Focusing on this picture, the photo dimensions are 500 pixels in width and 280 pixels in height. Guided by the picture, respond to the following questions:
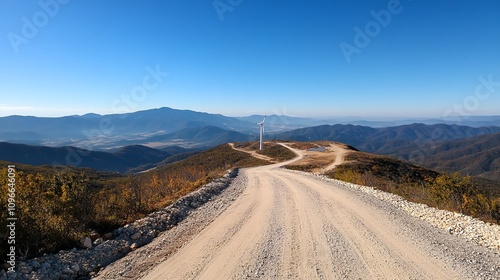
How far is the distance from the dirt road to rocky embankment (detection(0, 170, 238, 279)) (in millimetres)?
1681

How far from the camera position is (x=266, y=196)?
57.2ft

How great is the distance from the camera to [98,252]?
26.5ft

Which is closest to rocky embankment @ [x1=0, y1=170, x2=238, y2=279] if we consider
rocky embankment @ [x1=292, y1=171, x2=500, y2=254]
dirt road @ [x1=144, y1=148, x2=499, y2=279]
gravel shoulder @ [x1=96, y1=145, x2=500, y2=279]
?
gravel shoulder @ [x1=96, y1=145, x2=500, y2=279]

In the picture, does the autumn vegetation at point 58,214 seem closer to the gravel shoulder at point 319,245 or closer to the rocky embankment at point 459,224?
the gravel shoulder at point 319,245

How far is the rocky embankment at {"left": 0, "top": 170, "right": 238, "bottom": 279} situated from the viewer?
6.61 metres

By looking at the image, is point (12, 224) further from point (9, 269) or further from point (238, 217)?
point (238, 217)

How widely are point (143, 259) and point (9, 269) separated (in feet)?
10.3

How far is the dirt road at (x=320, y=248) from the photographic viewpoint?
7406 mm

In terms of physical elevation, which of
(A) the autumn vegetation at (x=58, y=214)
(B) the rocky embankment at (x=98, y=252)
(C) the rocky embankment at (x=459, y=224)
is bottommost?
(C) the rocky embankment at (x=459, y=224)

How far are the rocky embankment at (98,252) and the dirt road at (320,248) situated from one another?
168 cm

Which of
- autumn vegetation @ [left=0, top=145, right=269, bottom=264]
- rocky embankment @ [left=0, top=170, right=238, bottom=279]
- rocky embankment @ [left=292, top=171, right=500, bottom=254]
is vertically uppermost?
autumn vegetation @ [left=0, top=145, right=269, bottom=264]

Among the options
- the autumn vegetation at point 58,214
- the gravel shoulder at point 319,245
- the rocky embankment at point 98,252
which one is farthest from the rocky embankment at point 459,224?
the autumn vegetation at point 58,214

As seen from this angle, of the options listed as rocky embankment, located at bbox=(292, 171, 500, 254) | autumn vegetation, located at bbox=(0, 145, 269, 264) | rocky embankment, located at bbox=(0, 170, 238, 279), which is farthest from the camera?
rocky embankment, located at bbox=(292, 171, 500, 254)

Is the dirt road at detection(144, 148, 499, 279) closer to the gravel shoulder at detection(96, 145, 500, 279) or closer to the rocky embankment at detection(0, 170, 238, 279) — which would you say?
the gravel shoulder at detection(96, 145, 500, 279)
